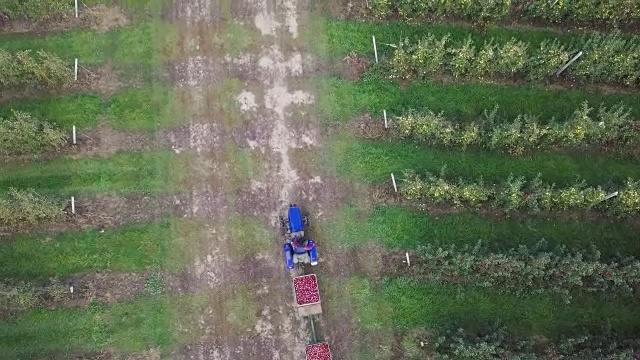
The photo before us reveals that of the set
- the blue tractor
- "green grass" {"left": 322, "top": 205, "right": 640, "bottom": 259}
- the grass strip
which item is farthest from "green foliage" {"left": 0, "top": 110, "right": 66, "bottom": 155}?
"green grass" {"left": 322, "top": 205, "right": 640, "bottom": 259}

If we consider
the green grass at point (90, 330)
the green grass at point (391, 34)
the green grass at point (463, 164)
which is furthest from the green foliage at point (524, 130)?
the green grass at point (90, 330)

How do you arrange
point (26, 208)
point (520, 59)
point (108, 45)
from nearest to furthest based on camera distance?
point (26, 208)
point (520, 59)
point (108, 45)

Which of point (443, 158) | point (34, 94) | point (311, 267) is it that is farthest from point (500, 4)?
point (34, 94)

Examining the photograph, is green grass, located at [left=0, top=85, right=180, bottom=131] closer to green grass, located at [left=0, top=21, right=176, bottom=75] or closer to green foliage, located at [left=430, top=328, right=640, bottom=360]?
green grass, located at [left=0, top=21, right=176, bottom=75]

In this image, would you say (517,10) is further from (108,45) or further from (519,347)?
(108,45)

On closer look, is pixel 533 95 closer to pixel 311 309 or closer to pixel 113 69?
pixel 311 309

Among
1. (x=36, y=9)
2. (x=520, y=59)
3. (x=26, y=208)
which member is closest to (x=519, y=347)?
(x=520, y=59)
